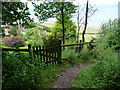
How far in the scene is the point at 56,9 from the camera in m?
2.43

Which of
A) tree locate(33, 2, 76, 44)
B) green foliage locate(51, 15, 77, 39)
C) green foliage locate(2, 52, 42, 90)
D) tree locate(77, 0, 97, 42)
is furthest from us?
green foliage locate(51, 15, 77, 39)

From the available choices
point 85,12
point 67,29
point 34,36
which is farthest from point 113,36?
point 34,36

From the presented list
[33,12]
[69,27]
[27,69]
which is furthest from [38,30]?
[27,69]

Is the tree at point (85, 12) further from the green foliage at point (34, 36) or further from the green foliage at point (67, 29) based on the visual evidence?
the green foliage at point (34, 36)

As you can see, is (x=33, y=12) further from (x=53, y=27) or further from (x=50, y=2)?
(x=53, y=27)

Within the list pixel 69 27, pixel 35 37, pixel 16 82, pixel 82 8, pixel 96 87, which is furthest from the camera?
pixel 69 27

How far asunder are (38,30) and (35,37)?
1.98 feet

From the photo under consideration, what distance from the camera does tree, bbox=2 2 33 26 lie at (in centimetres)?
197

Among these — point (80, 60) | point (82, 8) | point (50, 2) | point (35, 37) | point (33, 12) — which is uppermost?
point (82, 8)

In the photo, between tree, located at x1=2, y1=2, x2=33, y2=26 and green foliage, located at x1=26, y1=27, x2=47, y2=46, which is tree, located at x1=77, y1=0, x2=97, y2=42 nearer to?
green foliage, located at x1=26, y1=27, x2=47, y2=46

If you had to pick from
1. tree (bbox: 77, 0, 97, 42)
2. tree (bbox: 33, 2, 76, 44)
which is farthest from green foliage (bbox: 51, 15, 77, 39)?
tree (bbox: 33, 2, 76, 44)

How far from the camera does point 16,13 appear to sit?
2131mm

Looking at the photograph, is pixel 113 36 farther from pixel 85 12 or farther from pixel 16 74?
pixel 85 12

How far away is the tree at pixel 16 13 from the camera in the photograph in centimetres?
197
